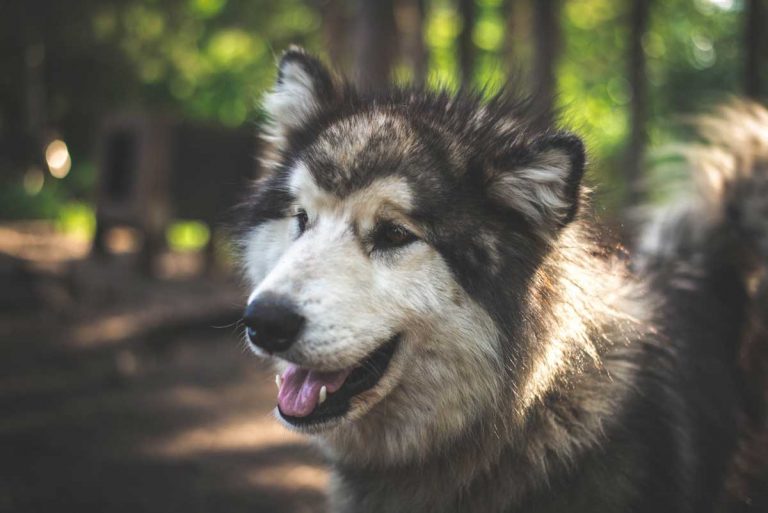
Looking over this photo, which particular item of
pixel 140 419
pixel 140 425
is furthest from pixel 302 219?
pixel 140 419

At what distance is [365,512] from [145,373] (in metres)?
4.98

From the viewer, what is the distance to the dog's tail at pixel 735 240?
10.6 ft

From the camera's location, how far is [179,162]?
37.7 feet

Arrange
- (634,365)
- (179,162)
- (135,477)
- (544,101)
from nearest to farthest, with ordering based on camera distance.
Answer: (634,365) < (544,101) < (135,477) < (179,162)

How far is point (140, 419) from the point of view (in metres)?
6.03

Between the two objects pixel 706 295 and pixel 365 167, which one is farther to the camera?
pixel 706 295

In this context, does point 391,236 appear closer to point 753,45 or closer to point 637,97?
point 753,45

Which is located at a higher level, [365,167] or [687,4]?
[687,4]

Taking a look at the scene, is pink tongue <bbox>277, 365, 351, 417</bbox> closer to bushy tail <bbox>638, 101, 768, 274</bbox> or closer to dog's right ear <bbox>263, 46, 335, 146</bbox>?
dog's right ear <bbox>263, 46, 335, 146</bbox>

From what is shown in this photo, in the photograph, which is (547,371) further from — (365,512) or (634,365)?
(365,512)

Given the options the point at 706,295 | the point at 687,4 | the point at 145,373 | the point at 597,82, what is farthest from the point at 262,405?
the point at 597,82

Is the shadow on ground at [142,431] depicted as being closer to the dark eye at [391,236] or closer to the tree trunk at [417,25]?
the dark eye at [391,236]

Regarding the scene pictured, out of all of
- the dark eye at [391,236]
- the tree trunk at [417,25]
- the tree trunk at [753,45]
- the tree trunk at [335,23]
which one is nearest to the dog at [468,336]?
the dark eye at [391,236]

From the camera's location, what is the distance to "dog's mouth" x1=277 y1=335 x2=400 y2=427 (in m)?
2.62
